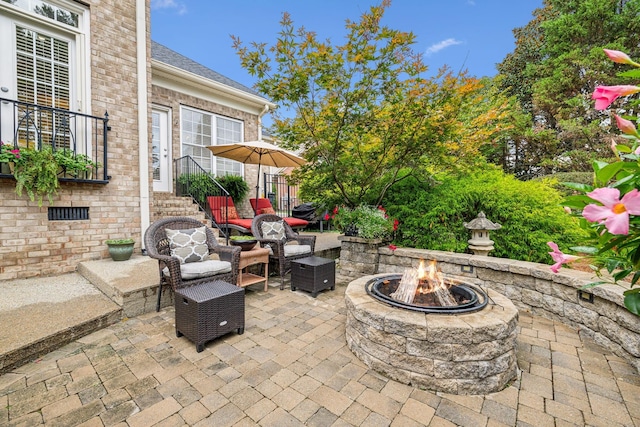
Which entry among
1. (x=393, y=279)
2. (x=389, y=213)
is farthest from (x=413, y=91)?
(x=393, y=279)

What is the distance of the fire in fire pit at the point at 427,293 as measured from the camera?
7.42 ft

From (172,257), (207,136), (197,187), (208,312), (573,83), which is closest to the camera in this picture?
(208,312)

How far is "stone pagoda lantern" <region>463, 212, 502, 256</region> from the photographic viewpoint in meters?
3.68

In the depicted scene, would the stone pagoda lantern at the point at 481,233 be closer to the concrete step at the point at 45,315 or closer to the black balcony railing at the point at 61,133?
the concrete step at the point at 45,315

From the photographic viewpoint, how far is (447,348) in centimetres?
200

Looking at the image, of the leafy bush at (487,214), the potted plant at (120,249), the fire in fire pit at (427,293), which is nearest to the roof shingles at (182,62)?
the potted plant at (120,249)

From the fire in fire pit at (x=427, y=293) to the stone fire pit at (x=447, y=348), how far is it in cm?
9

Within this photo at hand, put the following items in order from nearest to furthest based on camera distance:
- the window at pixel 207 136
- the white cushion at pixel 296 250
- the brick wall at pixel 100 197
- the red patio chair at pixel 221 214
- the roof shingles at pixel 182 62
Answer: the brick wall at pixel 100 197
the white cushion at pixel 296 250
the red patio chair at pixel 221 214
the window at pixel 207 136
the roof shingles at pixel 182 62

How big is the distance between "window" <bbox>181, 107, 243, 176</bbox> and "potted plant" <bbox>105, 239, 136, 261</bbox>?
3192 mm

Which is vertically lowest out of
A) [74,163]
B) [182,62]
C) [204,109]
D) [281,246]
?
[281,246]

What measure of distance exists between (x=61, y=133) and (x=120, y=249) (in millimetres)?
1918

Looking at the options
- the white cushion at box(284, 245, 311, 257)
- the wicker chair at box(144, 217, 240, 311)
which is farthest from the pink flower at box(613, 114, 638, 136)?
the white cushion at box(284, 245, 311, 257)

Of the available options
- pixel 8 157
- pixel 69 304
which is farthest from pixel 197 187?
pixel 69 304

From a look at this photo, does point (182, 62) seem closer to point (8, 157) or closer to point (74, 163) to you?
point (74, 163)
